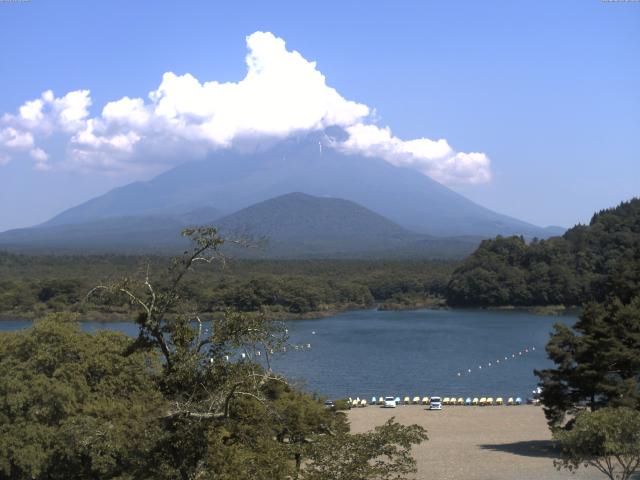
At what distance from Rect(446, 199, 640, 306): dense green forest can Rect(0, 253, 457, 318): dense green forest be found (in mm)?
3515

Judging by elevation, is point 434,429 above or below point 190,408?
below

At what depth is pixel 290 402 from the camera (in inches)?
527

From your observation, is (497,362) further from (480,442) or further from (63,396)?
(63,396)

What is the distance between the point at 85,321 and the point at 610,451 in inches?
1611

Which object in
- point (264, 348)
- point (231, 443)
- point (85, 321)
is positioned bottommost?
point (85, 321)

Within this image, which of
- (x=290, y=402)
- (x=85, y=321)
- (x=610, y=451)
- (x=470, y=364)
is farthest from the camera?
(x=85, y=321)

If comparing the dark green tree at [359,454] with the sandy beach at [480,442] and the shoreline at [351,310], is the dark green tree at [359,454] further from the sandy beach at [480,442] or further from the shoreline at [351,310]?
the shoreline at [351,310]

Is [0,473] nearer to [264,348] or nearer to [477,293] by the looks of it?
[264,348]

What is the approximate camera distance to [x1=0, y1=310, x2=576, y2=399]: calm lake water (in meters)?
26.0

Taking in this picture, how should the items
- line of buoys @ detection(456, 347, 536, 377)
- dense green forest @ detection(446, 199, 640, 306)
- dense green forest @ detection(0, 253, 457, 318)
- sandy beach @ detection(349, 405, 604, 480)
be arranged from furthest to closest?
dense green forest @ detection(446, 199, 640, 306)
dense green forest @ detection(0, 253, 457, 318)
line of buoys @ detection(456, 347, 536, 377)
sandy beach @ detection(349, 405, 604, 480)

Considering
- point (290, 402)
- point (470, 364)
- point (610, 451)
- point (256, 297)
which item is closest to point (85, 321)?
point (256, 297)

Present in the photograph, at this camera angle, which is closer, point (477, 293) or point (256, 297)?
point (256, 297)

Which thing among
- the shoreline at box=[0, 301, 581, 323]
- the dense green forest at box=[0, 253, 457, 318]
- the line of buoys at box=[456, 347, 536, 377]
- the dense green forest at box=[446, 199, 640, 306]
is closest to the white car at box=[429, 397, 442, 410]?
the line of buoys at box=[456, 347, 536, 377]

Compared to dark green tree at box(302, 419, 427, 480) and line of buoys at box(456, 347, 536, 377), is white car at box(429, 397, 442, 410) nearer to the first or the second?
line of buoys at box(456, 347, 536, 377)
